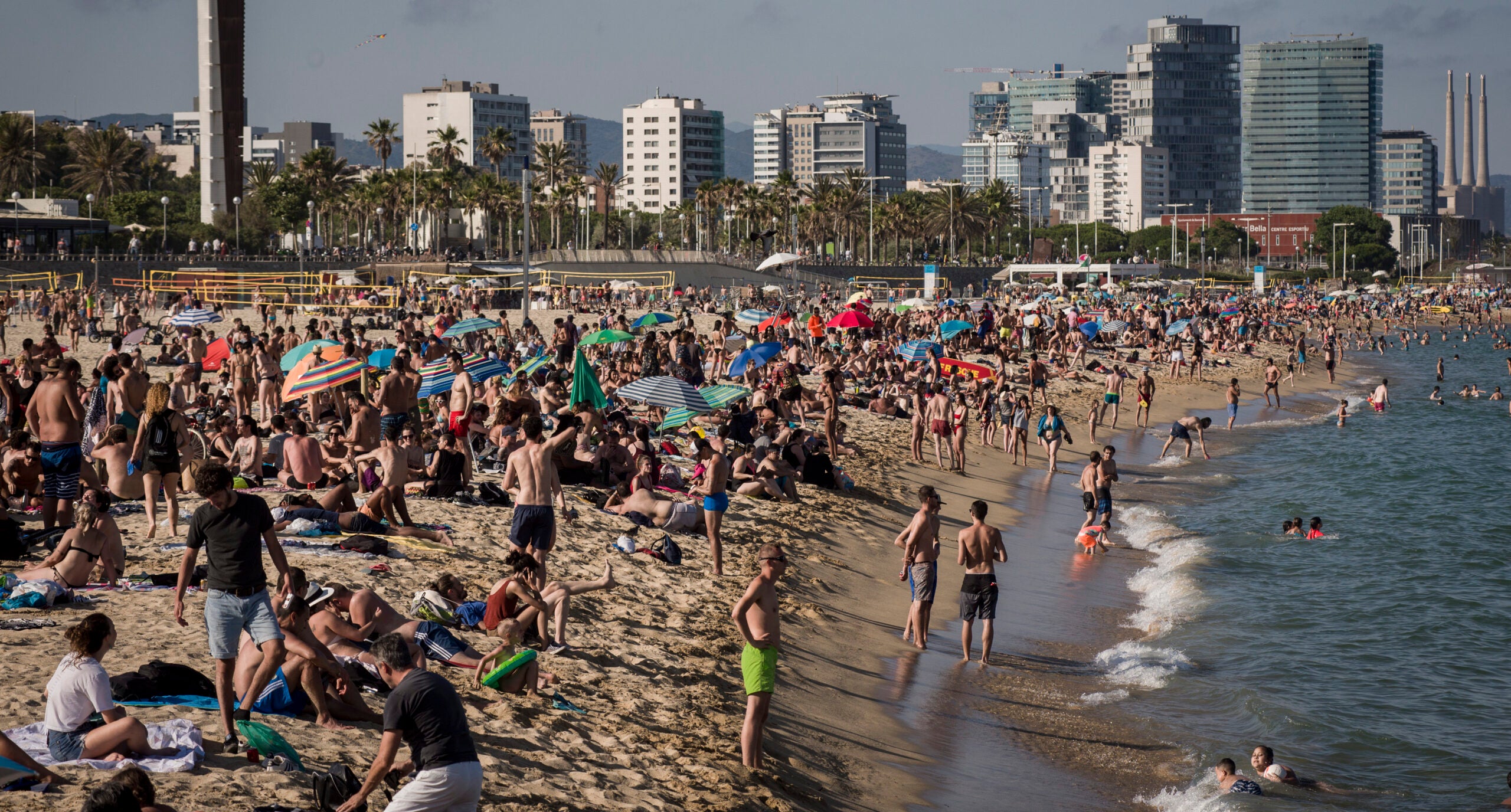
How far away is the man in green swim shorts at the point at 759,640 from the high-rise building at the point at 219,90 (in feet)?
229

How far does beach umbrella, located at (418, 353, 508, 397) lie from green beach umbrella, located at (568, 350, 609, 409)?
1.92 meters

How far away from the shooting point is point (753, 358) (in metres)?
22.4

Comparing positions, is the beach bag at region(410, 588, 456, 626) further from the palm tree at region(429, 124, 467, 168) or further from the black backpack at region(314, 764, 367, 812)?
the palm tree at region(429, 124, 467, 168)

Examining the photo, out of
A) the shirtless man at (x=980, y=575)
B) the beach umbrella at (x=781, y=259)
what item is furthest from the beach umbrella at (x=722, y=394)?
the beach umbrella at (x=781, y=259)

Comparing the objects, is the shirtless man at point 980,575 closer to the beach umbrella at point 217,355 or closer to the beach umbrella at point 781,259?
the beach umbrella at point 217,355

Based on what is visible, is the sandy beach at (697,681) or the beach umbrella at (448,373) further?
the beach umbrella at (448,373)

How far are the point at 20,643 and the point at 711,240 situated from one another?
105487 millimetres

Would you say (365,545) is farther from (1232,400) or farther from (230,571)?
(1232,400)

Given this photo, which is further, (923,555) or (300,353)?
(300,353)

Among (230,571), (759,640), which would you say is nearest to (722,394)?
(759,640)

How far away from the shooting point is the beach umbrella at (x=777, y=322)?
1164 inches

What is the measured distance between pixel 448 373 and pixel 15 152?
256 feet

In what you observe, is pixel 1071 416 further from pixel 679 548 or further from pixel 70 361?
pixel 70 361

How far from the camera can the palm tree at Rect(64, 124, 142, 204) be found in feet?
280
